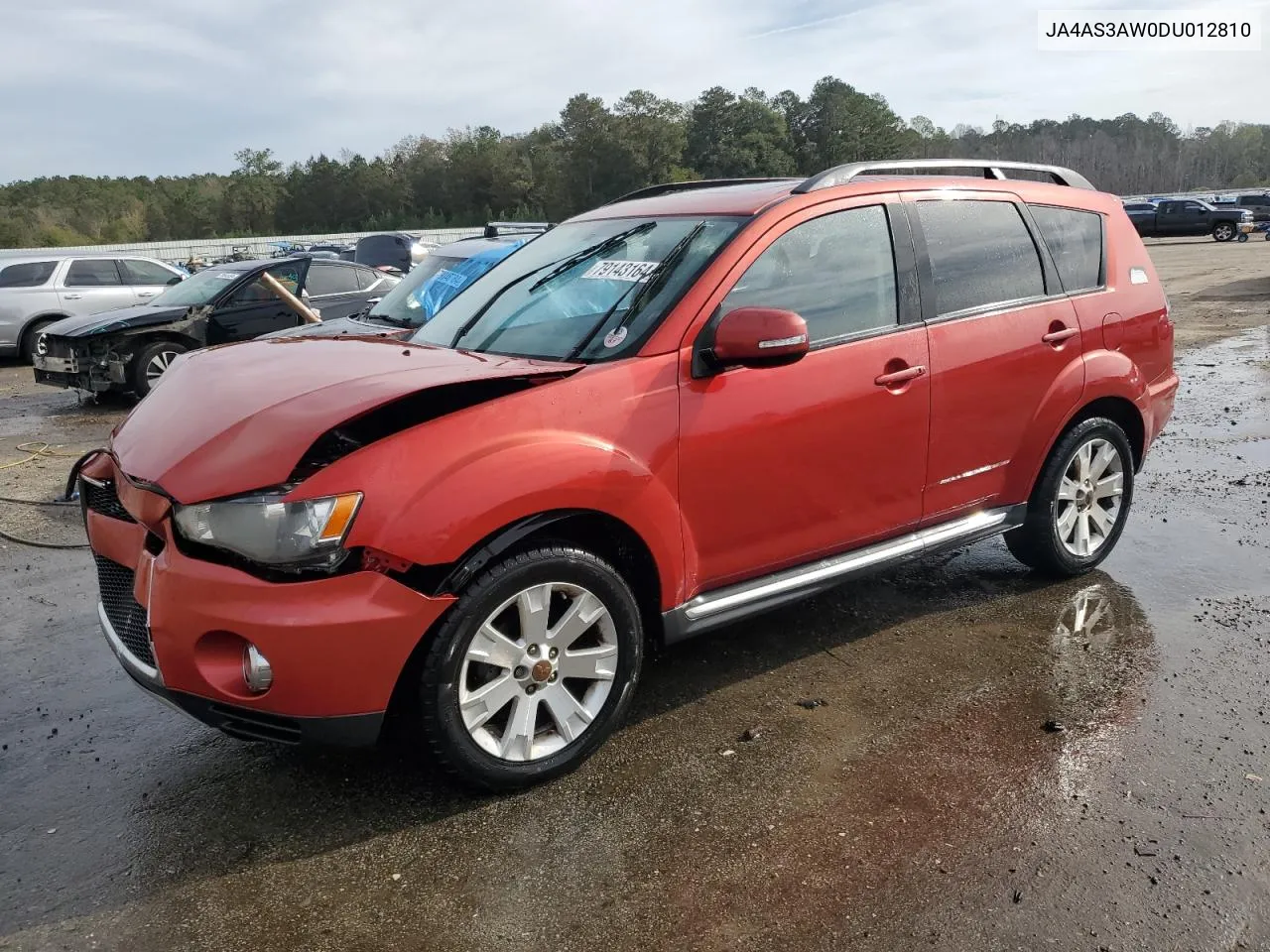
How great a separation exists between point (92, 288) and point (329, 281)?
5.51 metres

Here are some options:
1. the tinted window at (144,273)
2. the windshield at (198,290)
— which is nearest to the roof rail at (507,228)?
the windshield at (198,290)

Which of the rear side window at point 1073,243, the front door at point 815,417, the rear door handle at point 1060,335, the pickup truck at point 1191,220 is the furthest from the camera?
the pickup truck at point 1191,220

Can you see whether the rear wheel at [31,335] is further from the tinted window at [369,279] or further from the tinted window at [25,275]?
the tinted window at [369,279]

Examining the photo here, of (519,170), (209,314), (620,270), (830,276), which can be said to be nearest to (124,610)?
(620,270)

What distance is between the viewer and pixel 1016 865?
262cm

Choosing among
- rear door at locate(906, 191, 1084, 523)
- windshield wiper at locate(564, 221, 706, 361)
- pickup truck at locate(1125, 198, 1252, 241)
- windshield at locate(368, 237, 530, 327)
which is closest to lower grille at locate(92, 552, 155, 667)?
windshield wiper at locate(564, 221, 706, 361)

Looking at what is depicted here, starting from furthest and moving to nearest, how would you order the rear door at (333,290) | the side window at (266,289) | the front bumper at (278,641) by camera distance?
the rear door at (333,290) < the side window at (266,289) < the front bumper at (278,641)

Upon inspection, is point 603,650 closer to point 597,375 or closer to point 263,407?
point 597,375

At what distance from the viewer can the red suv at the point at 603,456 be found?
2658 mm

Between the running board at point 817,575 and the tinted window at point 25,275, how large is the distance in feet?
47.7

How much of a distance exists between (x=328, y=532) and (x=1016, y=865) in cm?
204

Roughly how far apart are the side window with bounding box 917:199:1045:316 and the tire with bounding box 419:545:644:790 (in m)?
1.90

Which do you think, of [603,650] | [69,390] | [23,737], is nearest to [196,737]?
[23,737]

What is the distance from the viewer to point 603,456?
3.00 m
